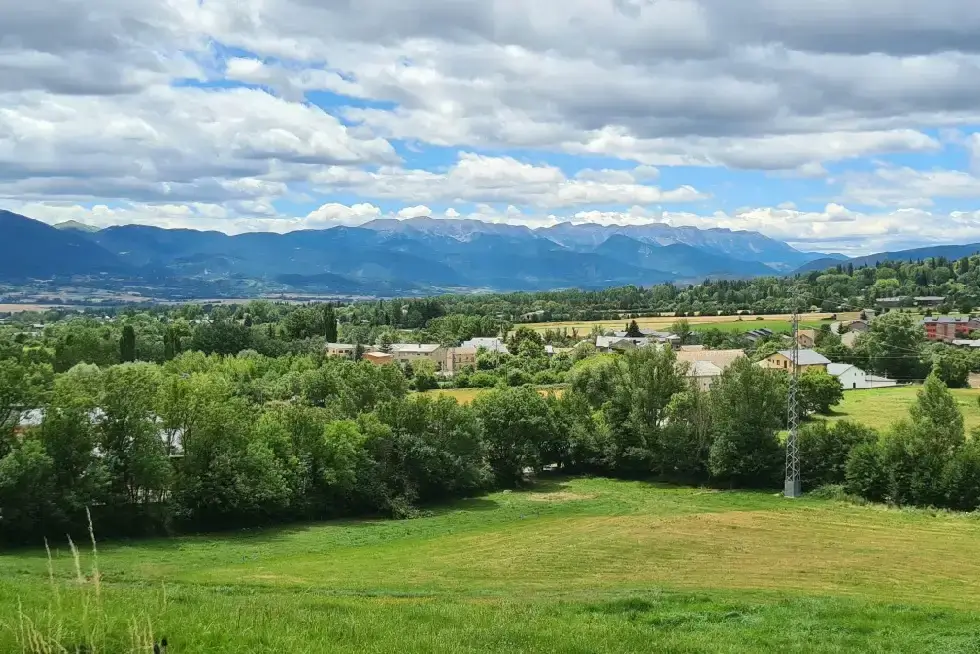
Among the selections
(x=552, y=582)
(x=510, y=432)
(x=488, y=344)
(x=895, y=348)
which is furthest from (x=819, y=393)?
(x=488, y=344)

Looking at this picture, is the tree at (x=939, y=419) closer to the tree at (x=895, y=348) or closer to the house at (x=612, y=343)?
the tree at (x=895, y=348)

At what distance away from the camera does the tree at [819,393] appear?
76.2 meters

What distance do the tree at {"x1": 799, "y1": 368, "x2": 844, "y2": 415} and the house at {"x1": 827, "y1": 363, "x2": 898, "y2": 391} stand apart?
20.3 meters

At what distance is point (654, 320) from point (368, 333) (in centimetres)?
6684

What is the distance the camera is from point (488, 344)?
143 meters

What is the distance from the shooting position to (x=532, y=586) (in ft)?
83.3

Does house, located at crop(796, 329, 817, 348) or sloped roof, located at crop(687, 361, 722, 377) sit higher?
house, located at crop(796, 329, 817, 348)

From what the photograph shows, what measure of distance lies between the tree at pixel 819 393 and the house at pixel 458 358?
62.0m

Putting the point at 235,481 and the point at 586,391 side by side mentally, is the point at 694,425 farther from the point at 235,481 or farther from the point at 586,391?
the point at 235,481

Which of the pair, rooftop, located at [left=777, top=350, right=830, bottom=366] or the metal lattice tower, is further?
rooftop, located at [left=777, top=350, right=830, bottom=366]

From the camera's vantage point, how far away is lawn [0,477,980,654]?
12.6 m

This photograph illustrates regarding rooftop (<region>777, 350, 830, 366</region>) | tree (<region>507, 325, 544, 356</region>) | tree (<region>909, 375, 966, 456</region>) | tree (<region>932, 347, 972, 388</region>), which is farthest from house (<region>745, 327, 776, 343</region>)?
tree (<region>909, 375, 966, 456</region>)

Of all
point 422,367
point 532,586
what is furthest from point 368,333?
point 532,586

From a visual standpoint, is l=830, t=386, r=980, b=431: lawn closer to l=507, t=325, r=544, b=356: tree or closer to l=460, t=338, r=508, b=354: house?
l=507, t=325, r=544, b=356: tree
